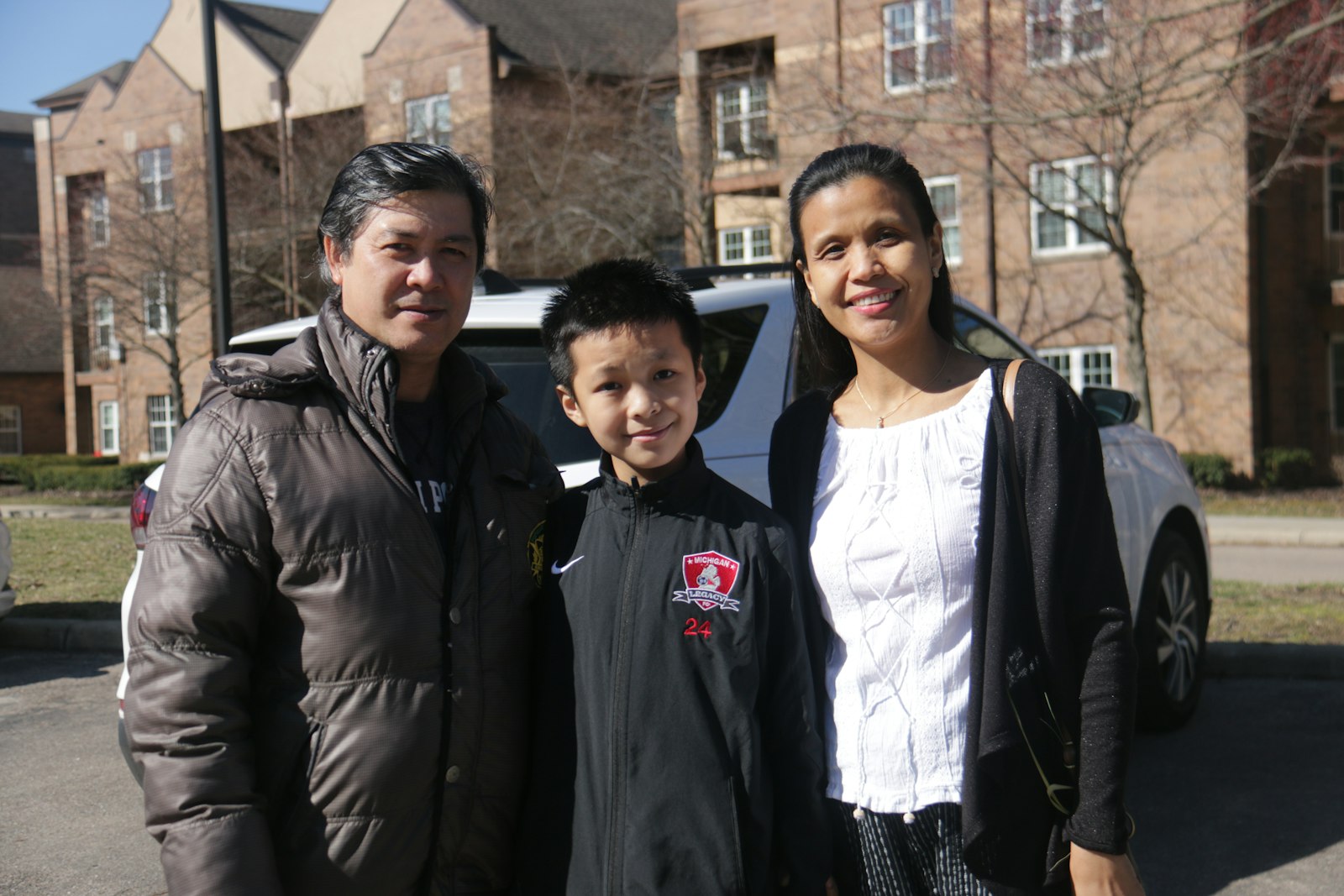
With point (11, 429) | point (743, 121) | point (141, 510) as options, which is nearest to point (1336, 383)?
point (743, 121)

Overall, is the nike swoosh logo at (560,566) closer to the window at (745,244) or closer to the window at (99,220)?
the window at (745,244)

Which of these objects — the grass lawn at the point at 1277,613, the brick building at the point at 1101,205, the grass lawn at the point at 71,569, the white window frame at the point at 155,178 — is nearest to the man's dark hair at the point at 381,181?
the grass lawn at the point at 1277,613

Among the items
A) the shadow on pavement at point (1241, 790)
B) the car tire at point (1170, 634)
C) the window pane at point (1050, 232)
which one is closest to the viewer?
the shadow on pavement at point (1241, 790)

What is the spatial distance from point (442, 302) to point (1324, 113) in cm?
2160

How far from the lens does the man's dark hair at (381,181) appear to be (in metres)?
2.18

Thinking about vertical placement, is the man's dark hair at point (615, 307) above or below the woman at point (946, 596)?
above

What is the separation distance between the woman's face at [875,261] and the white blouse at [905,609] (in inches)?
7.3

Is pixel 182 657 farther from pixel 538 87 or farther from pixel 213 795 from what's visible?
pixel 538 87

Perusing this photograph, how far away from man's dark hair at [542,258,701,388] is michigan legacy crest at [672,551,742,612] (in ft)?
1.49

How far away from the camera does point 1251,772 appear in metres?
5.24

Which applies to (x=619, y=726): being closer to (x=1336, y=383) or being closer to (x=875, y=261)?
(x=875, y=261)

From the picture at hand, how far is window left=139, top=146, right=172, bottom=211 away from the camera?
26850mm

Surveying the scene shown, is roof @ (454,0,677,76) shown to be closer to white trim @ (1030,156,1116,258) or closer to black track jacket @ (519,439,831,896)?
white trim @ (1030,156,1116,258)

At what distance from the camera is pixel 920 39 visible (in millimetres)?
20484
